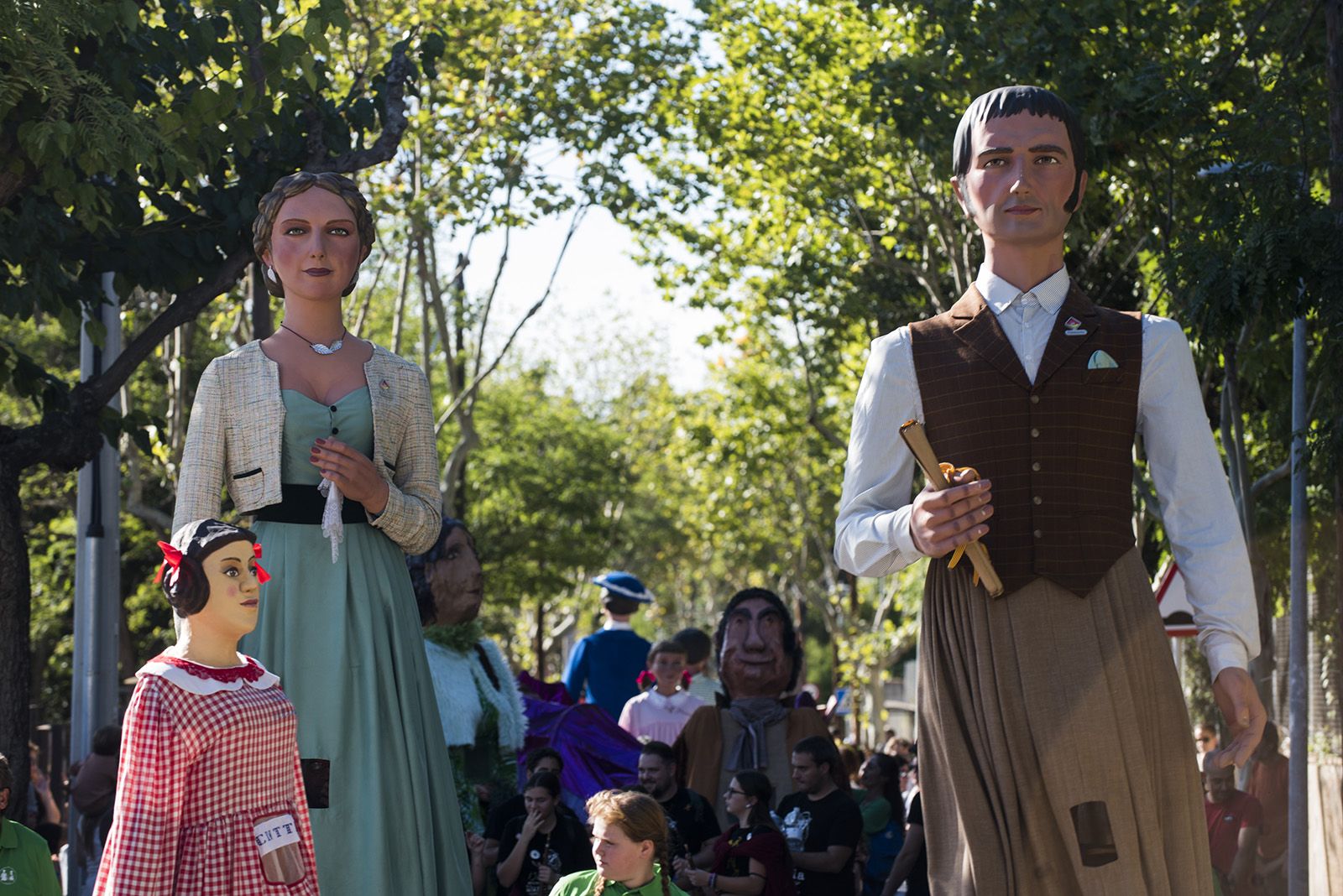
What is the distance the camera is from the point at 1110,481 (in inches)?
144

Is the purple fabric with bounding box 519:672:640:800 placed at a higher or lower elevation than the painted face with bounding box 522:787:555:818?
higher

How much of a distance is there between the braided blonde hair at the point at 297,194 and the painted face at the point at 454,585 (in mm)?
3183

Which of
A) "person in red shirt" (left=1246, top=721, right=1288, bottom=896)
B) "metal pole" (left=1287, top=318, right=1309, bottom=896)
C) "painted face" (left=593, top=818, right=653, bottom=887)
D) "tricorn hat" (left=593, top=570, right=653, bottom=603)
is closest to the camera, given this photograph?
"painted face" (left=593, top=818, right=653, bottom=887)

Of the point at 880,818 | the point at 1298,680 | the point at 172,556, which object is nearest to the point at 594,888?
the point at 172,556

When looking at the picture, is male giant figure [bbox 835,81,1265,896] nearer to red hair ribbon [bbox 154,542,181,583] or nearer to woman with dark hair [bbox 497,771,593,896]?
red hair ribbon [bbox 154,542,181,583]

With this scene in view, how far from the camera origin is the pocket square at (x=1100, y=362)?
145 inches

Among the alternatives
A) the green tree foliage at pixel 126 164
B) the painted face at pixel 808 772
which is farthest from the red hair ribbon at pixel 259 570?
the painted face at pixel 808 772

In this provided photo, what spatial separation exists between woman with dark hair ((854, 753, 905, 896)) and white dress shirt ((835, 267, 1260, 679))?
615 centimetres

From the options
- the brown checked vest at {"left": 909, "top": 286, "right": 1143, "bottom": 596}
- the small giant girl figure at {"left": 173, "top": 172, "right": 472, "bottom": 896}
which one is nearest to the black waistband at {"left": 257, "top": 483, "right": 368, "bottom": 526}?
the small giant girl figure at {"left": 173, "top": 172, "right": 472, "bottom": 896}

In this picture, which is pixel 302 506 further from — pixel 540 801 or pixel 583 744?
pixel 583 744

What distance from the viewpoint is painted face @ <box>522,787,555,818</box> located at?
297 inches

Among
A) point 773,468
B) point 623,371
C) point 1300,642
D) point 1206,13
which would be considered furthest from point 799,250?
point 623,371

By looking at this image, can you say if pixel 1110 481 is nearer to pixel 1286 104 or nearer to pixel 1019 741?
pixel 1019 741

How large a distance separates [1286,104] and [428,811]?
24.0 feet
